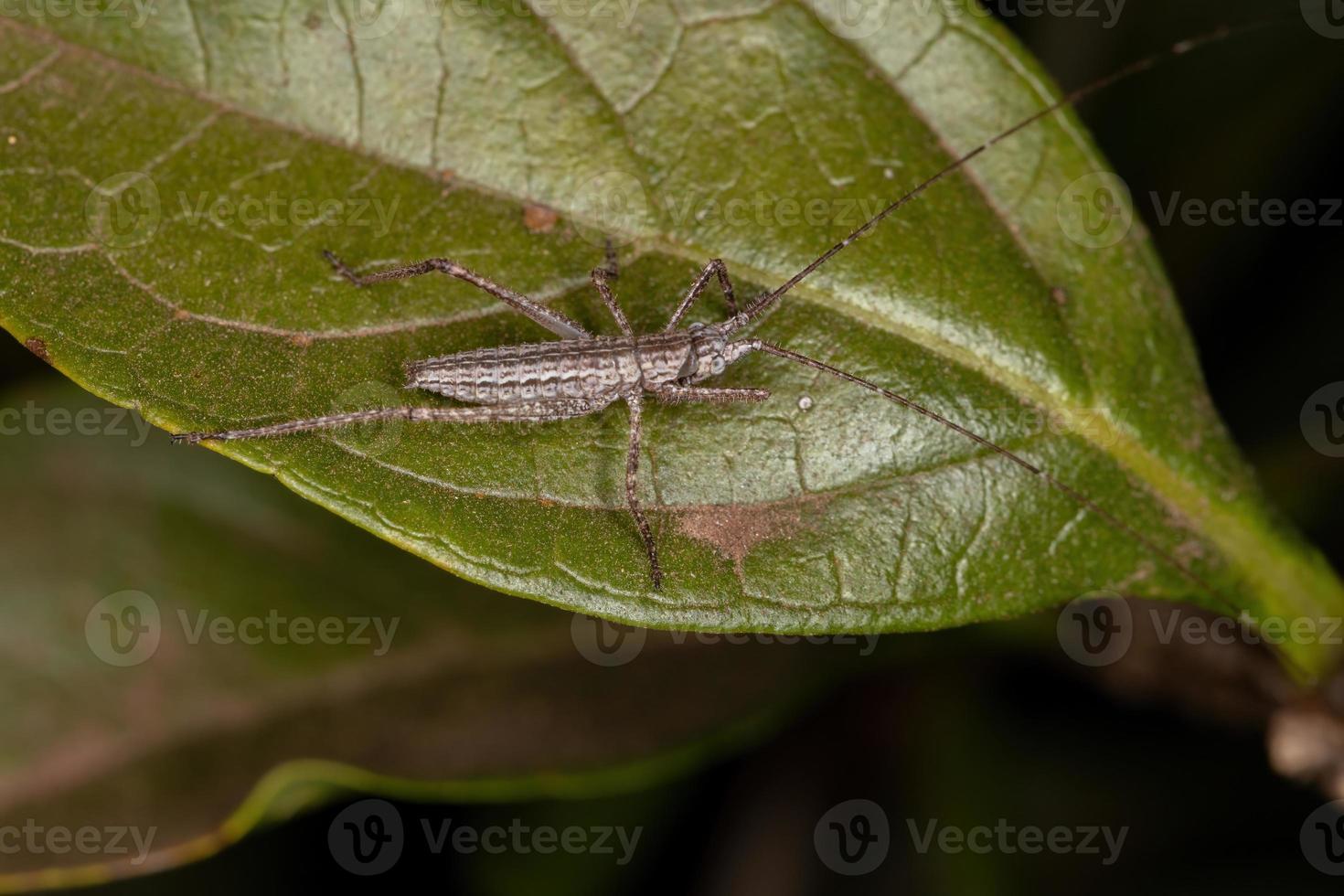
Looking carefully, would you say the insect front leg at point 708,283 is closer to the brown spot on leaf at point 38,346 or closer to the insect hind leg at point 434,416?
the insect hind leg at point 434,416

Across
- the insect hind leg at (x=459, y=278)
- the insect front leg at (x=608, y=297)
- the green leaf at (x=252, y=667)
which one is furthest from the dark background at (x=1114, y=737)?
the insect front leg at (x=608, y=297)

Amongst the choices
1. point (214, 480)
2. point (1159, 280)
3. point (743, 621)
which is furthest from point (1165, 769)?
point (214, 480)

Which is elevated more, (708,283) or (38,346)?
(708,283)

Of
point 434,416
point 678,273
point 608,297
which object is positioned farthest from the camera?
point 608,297

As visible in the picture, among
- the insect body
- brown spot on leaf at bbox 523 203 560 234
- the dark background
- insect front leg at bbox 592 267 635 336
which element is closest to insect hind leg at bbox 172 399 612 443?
the insect body

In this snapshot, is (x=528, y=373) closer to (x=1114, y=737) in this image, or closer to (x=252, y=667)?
(x=252, y=667)

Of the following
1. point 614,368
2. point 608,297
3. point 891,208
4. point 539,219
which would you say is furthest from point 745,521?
point 539,219
